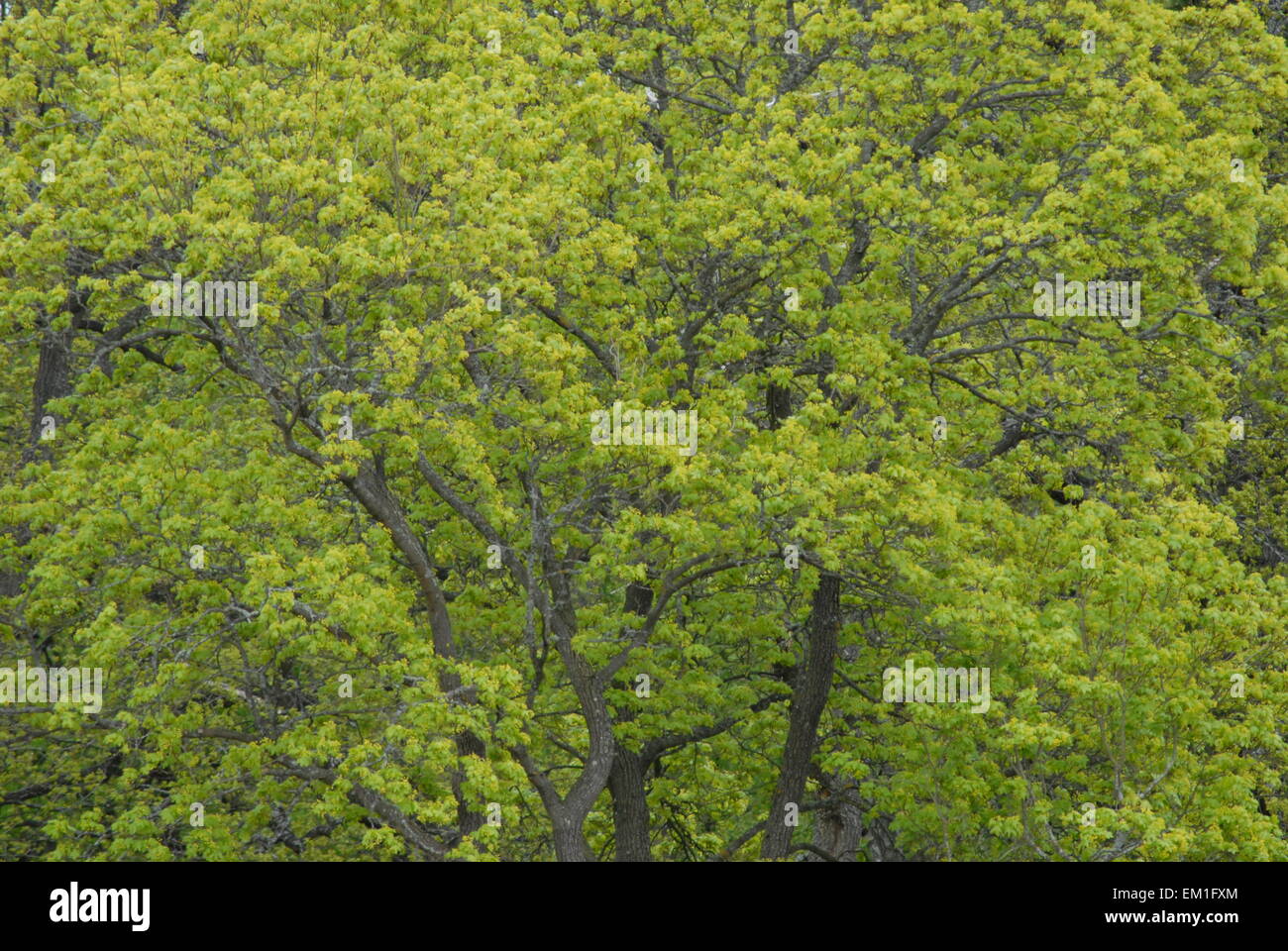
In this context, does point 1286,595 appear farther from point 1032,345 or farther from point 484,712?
point 484,712

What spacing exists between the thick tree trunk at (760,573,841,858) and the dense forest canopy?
6 centimetres

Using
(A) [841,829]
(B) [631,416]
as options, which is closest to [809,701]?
(B) [631,416]

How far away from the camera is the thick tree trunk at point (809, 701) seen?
16203 mm

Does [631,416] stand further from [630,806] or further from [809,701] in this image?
[630,806]

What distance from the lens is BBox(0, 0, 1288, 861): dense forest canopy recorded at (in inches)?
513

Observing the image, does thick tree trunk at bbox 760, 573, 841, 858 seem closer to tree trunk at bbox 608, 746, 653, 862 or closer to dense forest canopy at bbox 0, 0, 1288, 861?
dense forest canopy at bbox 0, 0, 1288, 861

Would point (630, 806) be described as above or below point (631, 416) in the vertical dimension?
below

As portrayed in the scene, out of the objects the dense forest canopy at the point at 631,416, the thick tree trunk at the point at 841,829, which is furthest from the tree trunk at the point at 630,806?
the thick tree trunk at the point at 841,829

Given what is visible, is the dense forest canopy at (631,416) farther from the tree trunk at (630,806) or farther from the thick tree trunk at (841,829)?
the thick tree trunk at (841,829)

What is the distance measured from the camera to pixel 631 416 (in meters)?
13.9

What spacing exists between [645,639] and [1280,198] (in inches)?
320

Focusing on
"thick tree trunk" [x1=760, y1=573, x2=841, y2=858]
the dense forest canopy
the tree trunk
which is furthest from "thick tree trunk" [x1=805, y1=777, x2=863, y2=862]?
the tree trunk

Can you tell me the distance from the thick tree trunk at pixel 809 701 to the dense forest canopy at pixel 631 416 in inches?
2.2

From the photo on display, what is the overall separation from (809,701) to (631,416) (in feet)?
14.6
